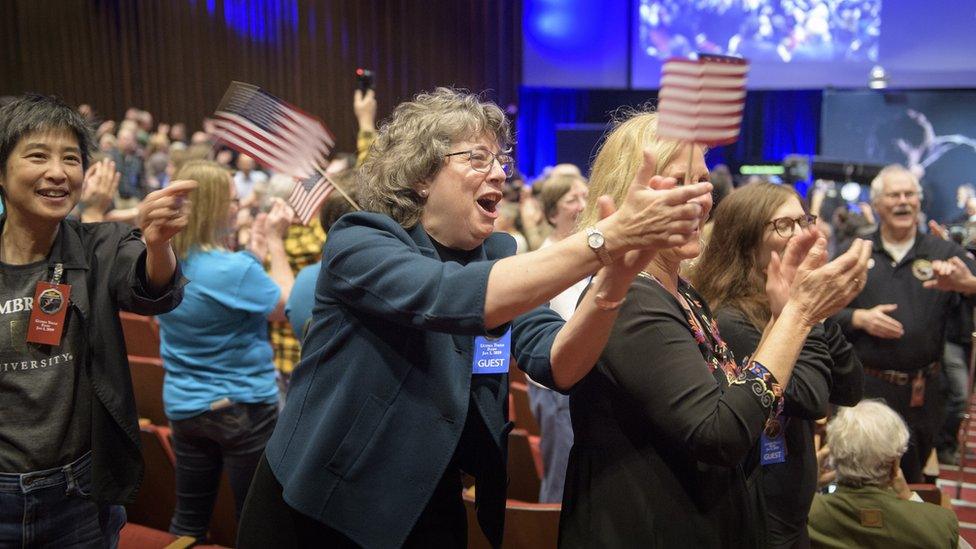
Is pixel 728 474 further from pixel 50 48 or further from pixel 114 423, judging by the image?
pixel 50 48

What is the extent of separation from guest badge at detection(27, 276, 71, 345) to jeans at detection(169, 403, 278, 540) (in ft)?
3.54

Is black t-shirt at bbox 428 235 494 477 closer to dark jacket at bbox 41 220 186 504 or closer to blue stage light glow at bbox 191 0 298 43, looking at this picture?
dark jacket at bbox 41 220 186 504

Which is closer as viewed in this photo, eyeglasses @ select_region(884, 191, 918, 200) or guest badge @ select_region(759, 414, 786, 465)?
guest badge @ select_region(759, 414, 786, 465)

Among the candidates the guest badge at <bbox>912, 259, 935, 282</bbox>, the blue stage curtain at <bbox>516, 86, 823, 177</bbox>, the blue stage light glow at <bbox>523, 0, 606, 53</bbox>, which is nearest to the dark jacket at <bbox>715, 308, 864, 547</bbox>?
the guest badge at <bbox>912, 259, 935, 282</bbox>

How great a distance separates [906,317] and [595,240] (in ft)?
10.3

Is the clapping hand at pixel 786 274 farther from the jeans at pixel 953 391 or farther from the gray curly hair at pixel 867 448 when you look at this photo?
the jeans at pixel 953 391

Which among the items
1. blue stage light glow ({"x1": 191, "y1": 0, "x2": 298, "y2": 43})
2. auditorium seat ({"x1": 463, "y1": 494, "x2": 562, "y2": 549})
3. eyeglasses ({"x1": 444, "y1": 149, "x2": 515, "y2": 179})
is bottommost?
auditorium seat ({"x1": 463, "y1": 494, "x2": 562, "y2": 549})

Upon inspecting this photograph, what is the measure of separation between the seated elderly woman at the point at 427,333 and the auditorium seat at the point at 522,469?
1.53m

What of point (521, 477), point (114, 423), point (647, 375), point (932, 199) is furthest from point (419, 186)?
point (932, 199)

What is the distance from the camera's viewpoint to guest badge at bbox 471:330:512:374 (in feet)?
5.35

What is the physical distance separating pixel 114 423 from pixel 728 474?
130 cm

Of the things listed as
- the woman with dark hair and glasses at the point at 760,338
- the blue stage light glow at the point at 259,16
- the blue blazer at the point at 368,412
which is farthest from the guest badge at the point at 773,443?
the blue stage light glow at the point at 259,16

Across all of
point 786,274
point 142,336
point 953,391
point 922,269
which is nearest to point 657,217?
point 786,274

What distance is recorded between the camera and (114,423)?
6.33 feet
